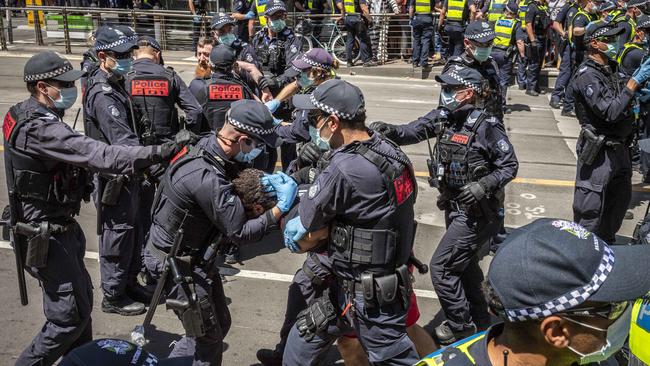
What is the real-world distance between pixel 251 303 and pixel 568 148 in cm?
712

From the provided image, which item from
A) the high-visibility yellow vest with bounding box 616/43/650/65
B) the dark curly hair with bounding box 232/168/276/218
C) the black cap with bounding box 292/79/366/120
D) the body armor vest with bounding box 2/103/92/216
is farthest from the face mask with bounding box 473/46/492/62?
the body armor vest with bounding box 2/103/92/216

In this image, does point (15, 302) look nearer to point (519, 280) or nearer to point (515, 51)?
point (519, 280)

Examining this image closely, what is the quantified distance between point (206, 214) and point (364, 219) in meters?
0.99

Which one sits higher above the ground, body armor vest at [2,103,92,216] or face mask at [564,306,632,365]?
face mask at [564,306,632,365]

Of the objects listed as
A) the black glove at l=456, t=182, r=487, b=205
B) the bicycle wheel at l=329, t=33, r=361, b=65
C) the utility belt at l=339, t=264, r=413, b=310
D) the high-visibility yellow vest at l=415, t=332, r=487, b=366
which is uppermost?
the high-visibility yellow vest at l=415, t=332, r=487, b=366

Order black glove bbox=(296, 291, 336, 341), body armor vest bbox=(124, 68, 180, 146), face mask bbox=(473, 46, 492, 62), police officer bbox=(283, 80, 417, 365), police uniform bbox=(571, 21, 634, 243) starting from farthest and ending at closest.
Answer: face mask bbox=(473, 46, 492, 62)
body armor vest bbox=(124, 68, 180, 146)
police uniform bbox=(571, 21, 634, 243)
black glove bbox=(296, 291, 336, 341)
police officer bbox=(283, 80, 417, 365)

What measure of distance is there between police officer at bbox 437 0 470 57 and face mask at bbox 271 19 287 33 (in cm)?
622

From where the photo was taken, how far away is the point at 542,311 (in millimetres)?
2010

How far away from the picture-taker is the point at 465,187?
504cm

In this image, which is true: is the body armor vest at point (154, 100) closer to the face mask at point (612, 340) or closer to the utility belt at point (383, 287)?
the utility belt at point (383, 287)

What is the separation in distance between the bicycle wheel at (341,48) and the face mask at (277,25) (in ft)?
24.2

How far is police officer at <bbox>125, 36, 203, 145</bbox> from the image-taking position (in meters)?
6.38

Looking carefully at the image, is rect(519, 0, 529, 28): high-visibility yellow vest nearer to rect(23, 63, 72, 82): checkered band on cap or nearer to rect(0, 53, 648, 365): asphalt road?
rect(0, 53, 648, 365): asphalt road

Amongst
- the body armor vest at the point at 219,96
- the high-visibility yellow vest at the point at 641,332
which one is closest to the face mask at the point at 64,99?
the body armor vest at the point at 219,96
